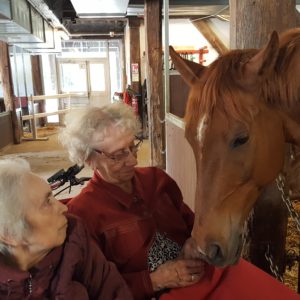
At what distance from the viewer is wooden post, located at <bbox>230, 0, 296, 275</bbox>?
4.27ft

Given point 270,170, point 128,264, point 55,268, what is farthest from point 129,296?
point 270,170

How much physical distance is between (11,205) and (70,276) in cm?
25

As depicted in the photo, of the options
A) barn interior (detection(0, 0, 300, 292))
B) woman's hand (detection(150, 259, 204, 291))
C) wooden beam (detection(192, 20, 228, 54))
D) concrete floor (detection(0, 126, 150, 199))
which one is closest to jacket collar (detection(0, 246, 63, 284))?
woman's hand (detection(150, 259, 204, 291))

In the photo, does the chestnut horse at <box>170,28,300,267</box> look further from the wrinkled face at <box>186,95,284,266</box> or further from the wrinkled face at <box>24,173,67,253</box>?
the wrinkled face at <box>24,173,67,253</box>

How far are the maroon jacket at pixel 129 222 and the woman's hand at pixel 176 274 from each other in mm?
32

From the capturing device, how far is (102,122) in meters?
1.22

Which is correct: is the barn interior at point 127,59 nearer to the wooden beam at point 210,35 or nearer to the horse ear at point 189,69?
the wooden beam at point 210,35

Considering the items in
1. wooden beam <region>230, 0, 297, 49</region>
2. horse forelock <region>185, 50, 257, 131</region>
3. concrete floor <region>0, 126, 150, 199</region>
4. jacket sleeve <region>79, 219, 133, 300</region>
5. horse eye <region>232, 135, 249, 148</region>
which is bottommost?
concrete floor <region>0, 126, 150, 199</region>

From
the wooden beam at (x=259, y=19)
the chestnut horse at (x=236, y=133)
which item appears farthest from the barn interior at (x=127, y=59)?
the chestnut horse at (x=236, y=133)

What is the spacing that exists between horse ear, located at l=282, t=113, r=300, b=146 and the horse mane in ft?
0.17

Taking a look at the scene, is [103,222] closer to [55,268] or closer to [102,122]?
[55,268]

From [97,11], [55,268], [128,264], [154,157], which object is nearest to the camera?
[55,268]

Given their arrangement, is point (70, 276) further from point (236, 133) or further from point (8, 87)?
point (8, 87)

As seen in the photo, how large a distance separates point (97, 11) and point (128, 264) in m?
5.19
